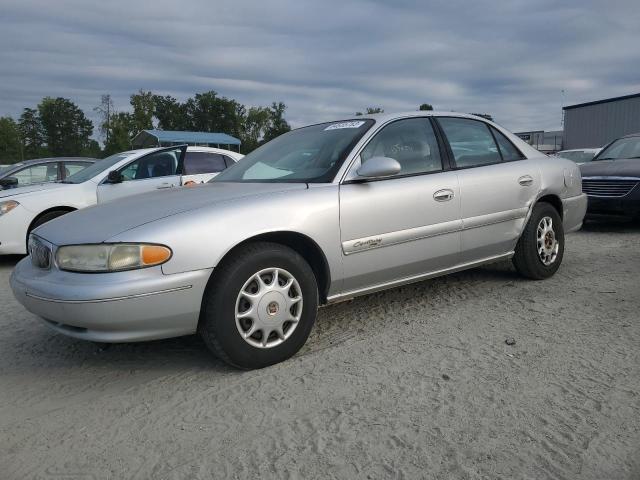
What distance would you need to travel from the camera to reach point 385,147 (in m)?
3.77

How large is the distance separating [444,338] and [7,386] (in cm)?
247

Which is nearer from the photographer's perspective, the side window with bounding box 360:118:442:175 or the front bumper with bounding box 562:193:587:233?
the side window with bounding box 360:118:442:175

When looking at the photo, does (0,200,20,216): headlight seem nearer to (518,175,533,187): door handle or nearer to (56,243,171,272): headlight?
(56,243,171,272): headlight

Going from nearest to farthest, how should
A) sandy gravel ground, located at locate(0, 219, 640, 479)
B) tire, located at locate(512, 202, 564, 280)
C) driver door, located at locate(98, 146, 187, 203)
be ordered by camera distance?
sandy gravel ground, located at locate(0, 219, 640, 479), tire, located at locate(512, 202, 564, 280), driver door, located at locate(98, 146, 187, 203)

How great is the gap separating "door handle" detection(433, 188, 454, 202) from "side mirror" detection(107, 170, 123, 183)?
4.72 metres

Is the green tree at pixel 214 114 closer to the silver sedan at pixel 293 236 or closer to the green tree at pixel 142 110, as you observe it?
the green tree at pixel 142 110

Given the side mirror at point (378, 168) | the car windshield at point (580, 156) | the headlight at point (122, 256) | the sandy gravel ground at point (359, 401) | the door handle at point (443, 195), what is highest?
the side mirror at point (378, 168)

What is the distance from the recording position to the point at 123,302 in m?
2.63

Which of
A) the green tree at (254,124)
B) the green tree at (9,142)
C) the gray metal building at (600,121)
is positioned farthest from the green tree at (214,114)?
the gray metal building at (600,121)

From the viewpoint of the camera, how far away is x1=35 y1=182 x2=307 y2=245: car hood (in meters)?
2.88

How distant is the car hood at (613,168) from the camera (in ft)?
25.2

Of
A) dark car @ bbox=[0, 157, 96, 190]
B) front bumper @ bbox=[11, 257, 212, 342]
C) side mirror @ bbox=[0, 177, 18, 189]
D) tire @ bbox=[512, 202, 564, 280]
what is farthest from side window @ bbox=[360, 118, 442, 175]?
dark car @ bbox=[0, 157, 96, 190]

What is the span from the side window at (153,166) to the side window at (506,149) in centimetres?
459

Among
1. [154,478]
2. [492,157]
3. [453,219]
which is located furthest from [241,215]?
[492,157]
